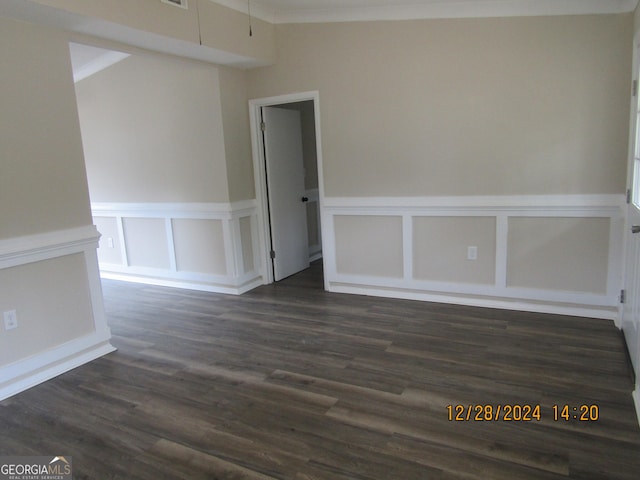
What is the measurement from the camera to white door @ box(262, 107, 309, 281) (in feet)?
16.2

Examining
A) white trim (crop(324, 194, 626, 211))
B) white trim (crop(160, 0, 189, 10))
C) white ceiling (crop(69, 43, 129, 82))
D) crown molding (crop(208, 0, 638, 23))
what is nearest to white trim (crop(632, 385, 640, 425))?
white trim (crop(324, 194, 626, 211))

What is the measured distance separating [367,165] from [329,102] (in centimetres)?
71

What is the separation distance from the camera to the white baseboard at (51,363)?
282 centimetres

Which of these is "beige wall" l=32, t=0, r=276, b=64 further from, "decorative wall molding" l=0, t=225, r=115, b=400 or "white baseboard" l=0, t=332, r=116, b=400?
"white baseboard" l=0, t=332, r=116, b=400

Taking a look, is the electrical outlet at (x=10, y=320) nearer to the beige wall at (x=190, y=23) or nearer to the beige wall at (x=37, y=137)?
the beige wall at (x=37, y=137)

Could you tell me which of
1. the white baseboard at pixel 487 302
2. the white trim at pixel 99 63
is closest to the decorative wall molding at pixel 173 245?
the white baseboard at pixel 487 302

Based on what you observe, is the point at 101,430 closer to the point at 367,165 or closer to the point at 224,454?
the point at 224,454

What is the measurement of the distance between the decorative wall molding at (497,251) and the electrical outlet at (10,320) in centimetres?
268

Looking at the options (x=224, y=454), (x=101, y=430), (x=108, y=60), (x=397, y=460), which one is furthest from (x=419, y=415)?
(x=108, y=60)

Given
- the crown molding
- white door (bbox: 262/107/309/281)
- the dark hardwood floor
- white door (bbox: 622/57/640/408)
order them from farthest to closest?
white door (bbox: 262/107/309/281) → the crown molding → white door (bbox: 622/57/640/408) → the dark hardwood floor

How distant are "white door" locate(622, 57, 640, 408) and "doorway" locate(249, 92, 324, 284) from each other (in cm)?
253

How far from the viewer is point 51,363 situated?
303 cm

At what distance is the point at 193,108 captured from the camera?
4555 millimetres

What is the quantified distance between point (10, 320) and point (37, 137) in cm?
117
